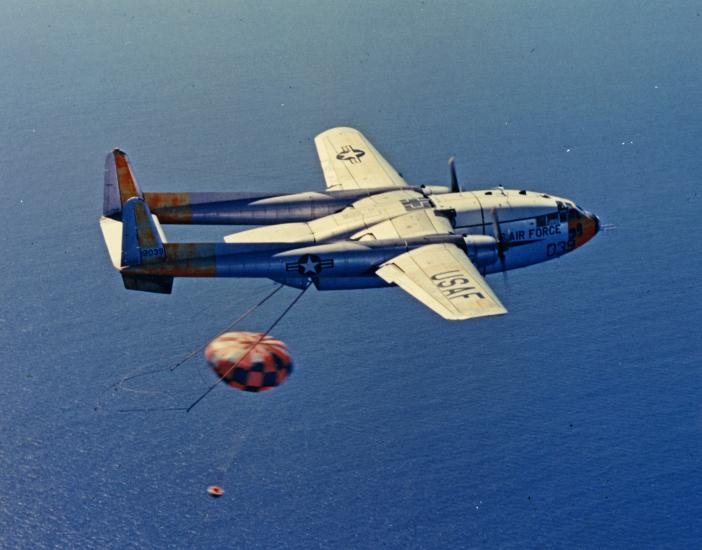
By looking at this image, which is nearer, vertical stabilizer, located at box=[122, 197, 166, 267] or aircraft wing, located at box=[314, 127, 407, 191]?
vertical stabilizer, located at box=[122, 197, 166, 267]

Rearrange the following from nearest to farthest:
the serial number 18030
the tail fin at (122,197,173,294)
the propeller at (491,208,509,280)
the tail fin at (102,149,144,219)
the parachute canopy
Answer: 1. the tail fin at (122,197,173,294)
2. the serial number 18030
3. the propeller at (491,208,509,280)
4. the tail fin at (102,149,144,219)
5. the parachute canopy

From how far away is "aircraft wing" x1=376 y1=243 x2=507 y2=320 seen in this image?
68000 mm

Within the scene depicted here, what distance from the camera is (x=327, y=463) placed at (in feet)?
312

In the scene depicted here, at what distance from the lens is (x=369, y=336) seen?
108938 millimetres

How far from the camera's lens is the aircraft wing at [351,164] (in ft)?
287

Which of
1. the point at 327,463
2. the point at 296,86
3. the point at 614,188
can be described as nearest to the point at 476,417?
the point at 327,463

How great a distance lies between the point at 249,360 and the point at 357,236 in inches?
729

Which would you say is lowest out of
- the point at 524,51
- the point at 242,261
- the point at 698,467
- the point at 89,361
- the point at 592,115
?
the point at 698,467

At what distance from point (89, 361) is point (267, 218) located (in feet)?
111

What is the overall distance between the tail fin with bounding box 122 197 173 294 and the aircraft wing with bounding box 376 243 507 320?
1551cm

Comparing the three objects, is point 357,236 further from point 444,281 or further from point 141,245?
point 141,245

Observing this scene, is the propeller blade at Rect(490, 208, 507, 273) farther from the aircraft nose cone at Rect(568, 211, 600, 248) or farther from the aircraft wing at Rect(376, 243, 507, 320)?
the aircraft nose cone at Rect(568, 211, 600, 248)

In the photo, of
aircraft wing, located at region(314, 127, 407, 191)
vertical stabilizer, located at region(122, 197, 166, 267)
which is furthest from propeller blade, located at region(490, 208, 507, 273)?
vertical stabilizer, located at region(122, 197, 166, 267)

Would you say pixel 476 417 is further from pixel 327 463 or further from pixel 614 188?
pixel 614 188
